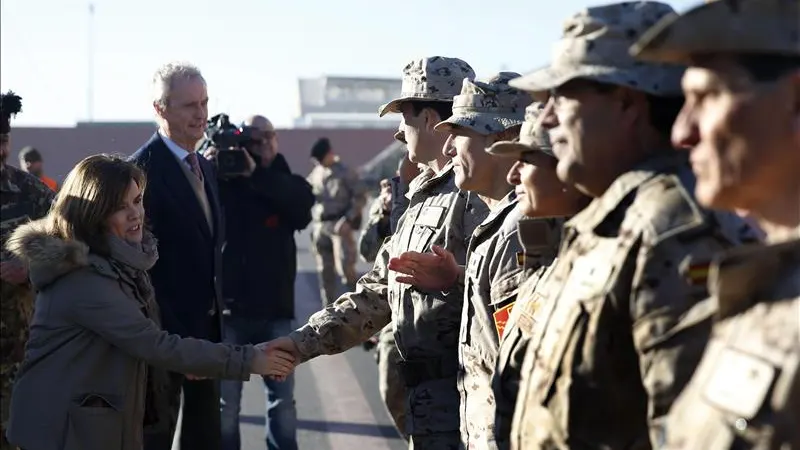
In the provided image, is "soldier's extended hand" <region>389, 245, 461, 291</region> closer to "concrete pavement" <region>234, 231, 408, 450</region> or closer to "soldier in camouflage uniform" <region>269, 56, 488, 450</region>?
"soldier in camouflage uniform" <region>269, 56, 488, 450</region>

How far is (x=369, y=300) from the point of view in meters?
4.86

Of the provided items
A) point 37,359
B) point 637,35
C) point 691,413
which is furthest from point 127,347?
point 691,413

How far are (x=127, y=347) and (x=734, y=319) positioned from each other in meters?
2.87

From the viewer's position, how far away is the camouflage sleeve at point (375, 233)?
7285 millimetres

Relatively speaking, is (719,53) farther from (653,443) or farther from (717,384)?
(653,443)

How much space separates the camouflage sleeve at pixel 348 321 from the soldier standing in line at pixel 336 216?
28.6 ft

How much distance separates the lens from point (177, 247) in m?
5.44

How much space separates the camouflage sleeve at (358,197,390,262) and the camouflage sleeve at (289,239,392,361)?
2.30 meters

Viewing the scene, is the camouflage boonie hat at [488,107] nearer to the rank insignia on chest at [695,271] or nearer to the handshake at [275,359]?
the handshake at [275,359]

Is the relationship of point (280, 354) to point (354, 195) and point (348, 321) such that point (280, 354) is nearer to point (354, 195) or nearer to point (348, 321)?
point (348, 321)

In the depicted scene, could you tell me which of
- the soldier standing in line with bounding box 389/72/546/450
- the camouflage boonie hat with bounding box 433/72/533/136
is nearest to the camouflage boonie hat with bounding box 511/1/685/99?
the soldier standing in line with bounding box 389/72/546/450

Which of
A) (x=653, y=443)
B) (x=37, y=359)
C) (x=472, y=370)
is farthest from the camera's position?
(x=37, y=359)

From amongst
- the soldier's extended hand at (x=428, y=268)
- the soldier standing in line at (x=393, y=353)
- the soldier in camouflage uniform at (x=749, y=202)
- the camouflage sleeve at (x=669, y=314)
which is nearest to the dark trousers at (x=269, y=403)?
the soldier standing in line at (x=393, y=353)

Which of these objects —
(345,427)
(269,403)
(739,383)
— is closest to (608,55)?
(739,383)
